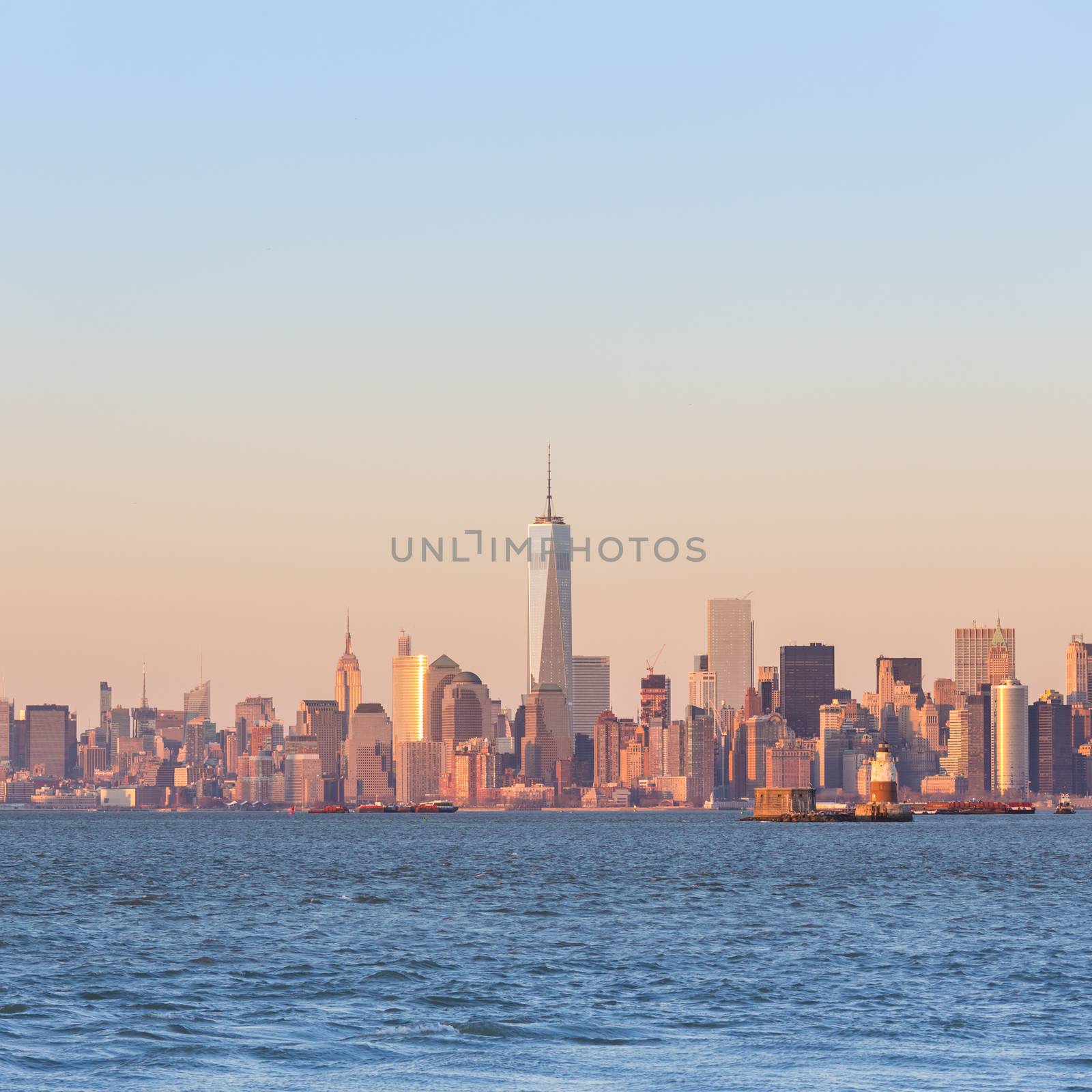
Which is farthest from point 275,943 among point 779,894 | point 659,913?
point 779,894

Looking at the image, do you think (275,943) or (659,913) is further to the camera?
(659,913)

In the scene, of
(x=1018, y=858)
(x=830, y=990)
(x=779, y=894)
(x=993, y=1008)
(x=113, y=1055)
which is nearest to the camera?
(x=113, y=1055)

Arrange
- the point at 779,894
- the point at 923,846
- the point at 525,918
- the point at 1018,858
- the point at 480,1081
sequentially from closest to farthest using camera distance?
the point at 480,1081, the point at 525,918, the point at 779,894, the point at 1018,858, the point at 923,846

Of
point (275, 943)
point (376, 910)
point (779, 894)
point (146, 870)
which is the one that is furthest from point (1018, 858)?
point (275, 943)

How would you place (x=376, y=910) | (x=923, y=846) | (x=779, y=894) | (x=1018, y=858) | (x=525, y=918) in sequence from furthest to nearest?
1. (x=923, y=846)
2. (x=1018, y=858)
3. (x=779, y=894)
4. (x=376, y=910)
5. (x=525, y=918)

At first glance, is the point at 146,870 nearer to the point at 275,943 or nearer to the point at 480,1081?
the point at 275,943

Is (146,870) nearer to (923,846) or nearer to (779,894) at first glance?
(779,894)
